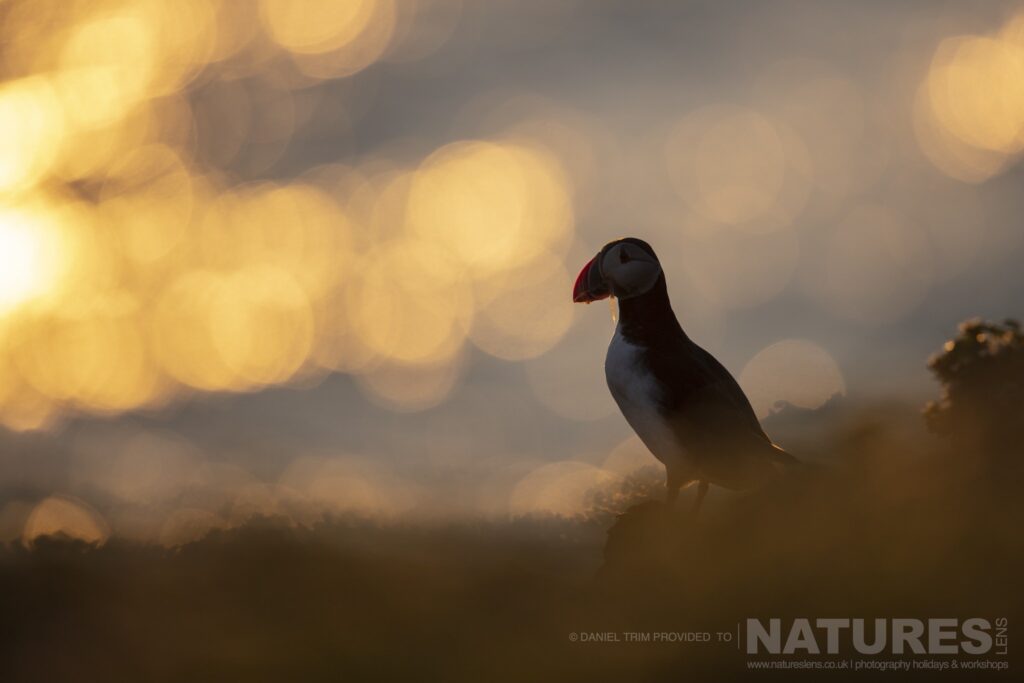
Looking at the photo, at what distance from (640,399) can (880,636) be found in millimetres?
3420

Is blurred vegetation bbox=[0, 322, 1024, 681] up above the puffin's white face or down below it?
below

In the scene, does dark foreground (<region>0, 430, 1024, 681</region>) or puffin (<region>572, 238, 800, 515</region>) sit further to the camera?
puffin (<region>572, 238, 800, 515</region>)

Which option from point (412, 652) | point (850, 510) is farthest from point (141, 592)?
point (850, 510)

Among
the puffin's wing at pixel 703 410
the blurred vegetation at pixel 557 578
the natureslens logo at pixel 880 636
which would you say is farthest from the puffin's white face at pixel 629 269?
the natureslens logo at pixel 880 636

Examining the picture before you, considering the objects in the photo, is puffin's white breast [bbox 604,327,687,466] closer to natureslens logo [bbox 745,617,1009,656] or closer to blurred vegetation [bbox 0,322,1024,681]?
blurred vegetation [bbox 0,322,1024,681]

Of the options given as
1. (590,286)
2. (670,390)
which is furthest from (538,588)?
(590,286)

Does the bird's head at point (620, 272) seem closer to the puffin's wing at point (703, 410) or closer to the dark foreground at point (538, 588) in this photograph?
the puffin's wing at point (703, 410)

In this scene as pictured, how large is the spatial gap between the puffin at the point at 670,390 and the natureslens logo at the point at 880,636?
2.48 meters

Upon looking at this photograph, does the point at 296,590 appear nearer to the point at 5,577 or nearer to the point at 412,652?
the point at 412,652

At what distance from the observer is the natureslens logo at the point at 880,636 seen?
24.5ft

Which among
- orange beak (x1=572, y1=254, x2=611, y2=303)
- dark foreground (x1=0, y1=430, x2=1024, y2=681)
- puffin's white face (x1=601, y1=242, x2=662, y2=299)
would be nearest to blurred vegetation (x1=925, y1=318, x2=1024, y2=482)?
dark foreground (x1=0, y1=430, x2=1024, y2=681)

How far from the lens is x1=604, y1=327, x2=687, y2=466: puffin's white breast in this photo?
10.2m

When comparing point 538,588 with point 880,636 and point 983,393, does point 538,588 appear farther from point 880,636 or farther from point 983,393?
point 983,393

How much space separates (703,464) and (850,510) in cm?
146
